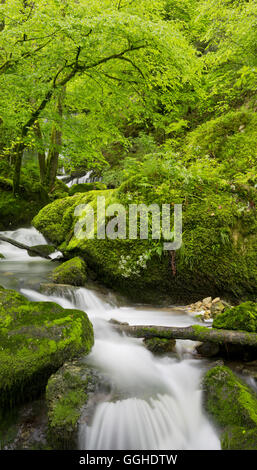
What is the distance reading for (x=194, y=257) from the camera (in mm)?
4785

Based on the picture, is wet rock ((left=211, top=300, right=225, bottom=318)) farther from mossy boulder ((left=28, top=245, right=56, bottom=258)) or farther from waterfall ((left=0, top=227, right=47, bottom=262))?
waterfall ((left=0, top=227, right=47, bottom=262))

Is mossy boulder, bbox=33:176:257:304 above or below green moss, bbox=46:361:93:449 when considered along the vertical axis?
above

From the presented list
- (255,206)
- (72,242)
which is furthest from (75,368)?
(255,206)

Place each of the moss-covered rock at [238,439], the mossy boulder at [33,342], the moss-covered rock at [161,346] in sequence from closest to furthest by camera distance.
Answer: the moss-covered rock at [238,439]
the mossy boulder at [33,342]
the moss-covered rock at [161,346]

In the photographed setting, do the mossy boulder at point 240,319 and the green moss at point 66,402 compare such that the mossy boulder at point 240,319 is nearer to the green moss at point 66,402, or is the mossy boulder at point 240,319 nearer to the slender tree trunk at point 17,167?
the green moss at point 66,402

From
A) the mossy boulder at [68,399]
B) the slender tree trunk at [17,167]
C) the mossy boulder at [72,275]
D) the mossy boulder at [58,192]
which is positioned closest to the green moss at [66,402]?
the mossy boulder at [68,399]

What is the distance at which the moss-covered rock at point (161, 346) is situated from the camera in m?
3.32

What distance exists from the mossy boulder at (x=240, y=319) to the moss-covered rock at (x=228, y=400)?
0.71 meters

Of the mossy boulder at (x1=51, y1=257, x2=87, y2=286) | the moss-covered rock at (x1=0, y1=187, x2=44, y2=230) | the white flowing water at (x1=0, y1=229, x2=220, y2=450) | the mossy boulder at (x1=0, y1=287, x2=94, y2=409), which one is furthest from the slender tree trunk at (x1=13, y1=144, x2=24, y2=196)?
the white flowing water at (x1=0, y1=229, x2=220, y2=450)

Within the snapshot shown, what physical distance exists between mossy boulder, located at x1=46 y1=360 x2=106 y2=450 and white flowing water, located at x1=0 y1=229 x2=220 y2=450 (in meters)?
0.12

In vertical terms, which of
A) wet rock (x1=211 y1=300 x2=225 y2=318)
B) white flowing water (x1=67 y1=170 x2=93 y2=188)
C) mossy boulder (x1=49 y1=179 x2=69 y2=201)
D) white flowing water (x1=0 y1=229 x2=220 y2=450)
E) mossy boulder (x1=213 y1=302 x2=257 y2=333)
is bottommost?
white flowing water (x1=0 y1=229 x2=220 y2=450)

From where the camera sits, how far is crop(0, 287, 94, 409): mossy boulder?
8.23 feet

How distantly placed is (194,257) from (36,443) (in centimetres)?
356
